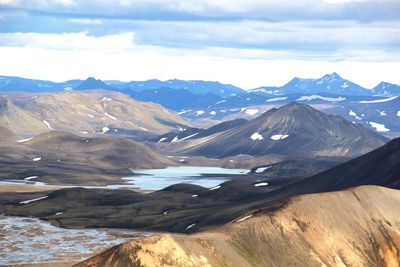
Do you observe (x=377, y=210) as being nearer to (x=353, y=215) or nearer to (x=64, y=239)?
(x=353, y=215)

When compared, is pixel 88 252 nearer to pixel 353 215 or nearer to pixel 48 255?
pixel 48 255

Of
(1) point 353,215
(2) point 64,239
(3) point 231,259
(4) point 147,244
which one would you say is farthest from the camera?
(2) point 64,239

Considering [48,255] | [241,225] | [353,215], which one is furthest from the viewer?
[48,255]

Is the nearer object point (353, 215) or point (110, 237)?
point (353, 215)

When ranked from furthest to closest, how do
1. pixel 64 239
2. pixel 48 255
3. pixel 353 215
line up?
pixel 64 239 < pixel 48 255 < pixel 353 215

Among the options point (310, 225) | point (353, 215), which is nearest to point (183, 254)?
point (310, 225)

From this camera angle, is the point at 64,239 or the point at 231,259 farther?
the point at 64,239

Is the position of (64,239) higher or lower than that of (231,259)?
lower

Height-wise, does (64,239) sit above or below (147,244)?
below

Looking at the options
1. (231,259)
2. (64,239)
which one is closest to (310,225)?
(231,259)
